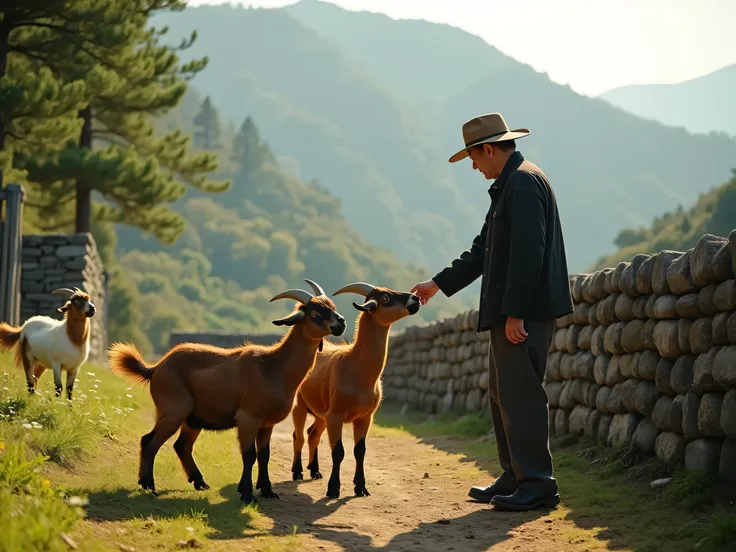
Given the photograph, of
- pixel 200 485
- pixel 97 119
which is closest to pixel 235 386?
pixel 200 485

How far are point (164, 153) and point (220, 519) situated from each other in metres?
17.6

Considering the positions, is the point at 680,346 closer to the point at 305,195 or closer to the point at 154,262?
the point at 154,262

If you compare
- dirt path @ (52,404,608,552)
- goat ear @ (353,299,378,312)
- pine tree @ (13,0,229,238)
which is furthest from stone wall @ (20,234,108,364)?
goat ear @ (353,299,378,312)

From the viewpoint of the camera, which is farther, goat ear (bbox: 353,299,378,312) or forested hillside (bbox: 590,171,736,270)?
forested hillside (bbox: 590,171,736,270)

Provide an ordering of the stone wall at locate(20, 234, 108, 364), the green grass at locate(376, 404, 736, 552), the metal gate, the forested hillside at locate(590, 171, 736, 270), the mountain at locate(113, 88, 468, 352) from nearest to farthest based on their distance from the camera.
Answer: the green grass at locate(376, 404, 736, 552), the metal gate, the stone wall at locate(20, 234, 108, 364), the forested hillside at locate(590, 171, 736, 270), the mountain at locate(113, 88, 468, 352)

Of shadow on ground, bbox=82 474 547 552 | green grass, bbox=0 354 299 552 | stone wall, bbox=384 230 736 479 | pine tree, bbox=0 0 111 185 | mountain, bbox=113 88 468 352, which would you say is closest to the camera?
green grass, bbox=0 354 299 552

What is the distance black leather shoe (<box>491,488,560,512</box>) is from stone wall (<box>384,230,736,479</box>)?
99 centimetres

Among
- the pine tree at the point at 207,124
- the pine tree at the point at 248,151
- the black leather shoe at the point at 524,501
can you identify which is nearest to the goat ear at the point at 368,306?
the black leather shoe at the point at 524,501

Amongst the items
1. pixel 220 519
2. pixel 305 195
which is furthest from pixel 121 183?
pixel 305 195

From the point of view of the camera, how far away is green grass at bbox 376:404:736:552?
4949 millimetres

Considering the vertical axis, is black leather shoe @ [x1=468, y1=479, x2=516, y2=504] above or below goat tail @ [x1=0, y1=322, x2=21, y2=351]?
below

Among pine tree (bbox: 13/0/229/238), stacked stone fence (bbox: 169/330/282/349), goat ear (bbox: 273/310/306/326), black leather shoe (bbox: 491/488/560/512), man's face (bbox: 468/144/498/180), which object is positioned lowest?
stacked stone fence (bbox: 169/330/282/349)

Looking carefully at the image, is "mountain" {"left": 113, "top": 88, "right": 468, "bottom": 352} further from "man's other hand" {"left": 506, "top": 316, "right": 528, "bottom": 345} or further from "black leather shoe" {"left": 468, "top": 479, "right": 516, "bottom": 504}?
"man's other hand" {"left": 506, "top": 316, "right": 528, "bottom": 345}

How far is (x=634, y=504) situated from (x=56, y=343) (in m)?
5.98
